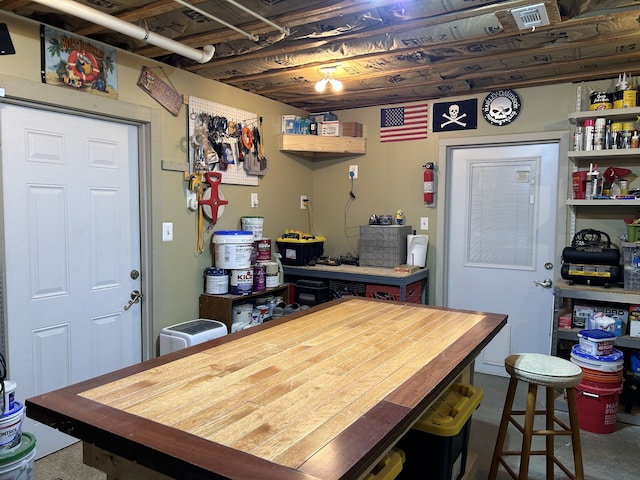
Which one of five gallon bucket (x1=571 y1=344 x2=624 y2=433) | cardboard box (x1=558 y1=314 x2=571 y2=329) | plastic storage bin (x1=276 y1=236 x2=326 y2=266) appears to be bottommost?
five gallon bucket (x1=571 y1=344 x2=624 y2=433)

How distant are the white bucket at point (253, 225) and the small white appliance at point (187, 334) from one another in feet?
2.80

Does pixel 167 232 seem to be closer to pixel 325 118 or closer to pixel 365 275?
pixel 365 275

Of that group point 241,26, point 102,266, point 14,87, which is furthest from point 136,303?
point 241,26

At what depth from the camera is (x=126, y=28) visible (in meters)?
2.45

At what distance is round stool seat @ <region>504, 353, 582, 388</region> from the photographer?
6.69 feet

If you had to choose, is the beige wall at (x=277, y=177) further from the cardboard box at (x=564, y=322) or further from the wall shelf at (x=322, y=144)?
the cardboard box at (x=564, y=322)

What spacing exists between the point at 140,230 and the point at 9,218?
2.71 ft

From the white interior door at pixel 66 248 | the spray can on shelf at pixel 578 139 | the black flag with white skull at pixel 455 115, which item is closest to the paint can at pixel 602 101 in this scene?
the spray can on shelf at pixel 578 139

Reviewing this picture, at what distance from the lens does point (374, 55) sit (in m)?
3.11

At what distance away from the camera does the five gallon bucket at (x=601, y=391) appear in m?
3.00

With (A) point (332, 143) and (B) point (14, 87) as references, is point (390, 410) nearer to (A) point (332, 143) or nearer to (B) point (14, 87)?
(B) point (14, 87)

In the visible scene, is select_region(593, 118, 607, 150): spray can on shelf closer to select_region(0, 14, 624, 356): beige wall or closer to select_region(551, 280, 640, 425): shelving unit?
select_region(0, 14, 624, 356): beige wall

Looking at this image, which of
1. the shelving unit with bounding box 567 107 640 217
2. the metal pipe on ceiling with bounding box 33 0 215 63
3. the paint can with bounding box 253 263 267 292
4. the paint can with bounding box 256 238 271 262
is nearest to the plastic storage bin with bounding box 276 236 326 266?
the paint can with bounding box 256 238 271 262

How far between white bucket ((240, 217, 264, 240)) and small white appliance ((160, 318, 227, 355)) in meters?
0.85
